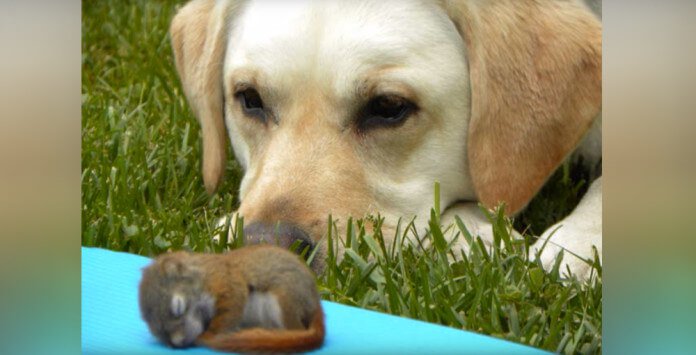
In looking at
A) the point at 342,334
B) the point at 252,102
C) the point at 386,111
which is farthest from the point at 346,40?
the point at 342,334

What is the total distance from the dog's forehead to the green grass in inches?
14.0

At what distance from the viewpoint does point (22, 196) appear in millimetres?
2562

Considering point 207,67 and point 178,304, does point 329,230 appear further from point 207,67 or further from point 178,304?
point 207,67

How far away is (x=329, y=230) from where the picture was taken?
2.77m

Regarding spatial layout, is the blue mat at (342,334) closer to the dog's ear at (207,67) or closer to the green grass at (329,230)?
the green grass at (329,230)

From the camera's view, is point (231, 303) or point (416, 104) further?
point (416, 104)

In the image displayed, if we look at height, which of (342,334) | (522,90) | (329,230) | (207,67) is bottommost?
(342,334)

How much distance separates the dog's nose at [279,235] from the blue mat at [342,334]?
17cm

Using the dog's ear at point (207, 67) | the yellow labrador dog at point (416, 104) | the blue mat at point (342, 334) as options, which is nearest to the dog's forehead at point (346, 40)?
the yellow labrador dog at point (416, 104)

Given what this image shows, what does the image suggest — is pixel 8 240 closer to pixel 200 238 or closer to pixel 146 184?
pixel 200 238

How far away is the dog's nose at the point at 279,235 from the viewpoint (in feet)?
9.07

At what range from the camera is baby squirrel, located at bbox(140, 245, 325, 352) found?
2406 millimetres

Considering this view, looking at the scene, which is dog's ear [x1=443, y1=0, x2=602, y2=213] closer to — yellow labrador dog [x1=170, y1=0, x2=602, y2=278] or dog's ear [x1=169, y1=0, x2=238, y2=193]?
yellow labrador dog [x1=170, y1=0, x2=602, y2=278]

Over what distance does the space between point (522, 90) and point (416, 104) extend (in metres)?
0.25
